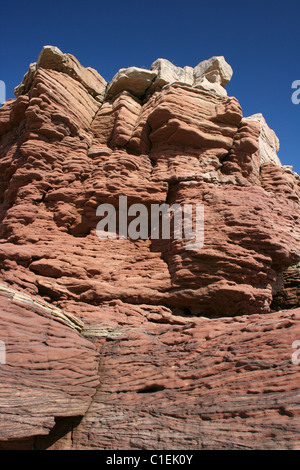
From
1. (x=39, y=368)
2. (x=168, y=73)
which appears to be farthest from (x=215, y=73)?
(x=39, y=368)

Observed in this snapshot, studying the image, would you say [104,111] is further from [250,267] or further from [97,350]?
[97,350]

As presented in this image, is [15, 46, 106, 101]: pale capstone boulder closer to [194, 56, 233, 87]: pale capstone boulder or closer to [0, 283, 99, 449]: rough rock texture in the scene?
[194, 56, 233, 87]: pale capstone boulder

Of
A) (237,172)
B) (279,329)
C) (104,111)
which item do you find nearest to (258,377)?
(279,329)

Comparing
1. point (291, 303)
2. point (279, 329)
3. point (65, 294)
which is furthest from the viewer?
point (291, 303)

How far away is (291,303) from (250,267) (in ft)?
14.3

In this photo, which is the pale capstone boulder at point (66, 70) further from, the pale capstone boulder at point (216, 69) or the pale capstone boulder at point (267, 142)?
the pale capstone boulder at point (267, 142)

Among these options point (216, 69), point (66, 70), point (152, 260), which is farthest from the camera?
point (216, 69)

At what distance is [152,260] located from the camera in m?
13.3

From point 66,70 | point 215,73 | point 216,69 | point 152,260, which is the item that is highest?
point 216,69

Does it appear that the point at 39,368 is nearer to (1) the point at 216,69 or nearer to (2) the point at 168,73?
(2) the point at 168,73

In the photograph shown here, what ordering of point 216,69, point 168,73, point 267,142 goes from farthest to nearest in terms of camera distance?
point 267,142, point 216,69, point 168,73

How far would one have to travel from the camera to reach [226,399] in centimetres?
683

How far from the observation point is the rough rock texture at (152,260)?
697cm

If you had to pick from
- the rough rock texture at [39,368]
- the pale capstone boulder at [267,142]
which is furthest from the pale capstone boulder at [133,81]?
the rough rock texture at [39,368]
